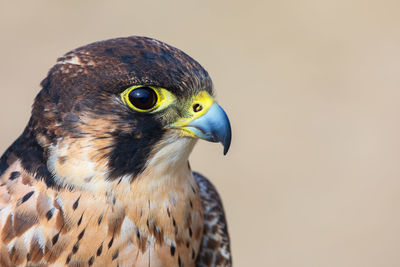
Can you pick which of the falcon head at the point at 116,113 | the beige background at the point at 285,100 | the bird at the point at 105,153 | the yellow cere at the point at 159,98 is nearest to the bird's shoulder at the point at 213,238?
the bird at the point at 105,153

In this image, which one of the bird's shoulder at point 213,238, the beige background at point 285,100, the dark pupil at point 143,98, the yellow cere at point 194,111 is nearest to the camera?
the dark pupil at point 143,98

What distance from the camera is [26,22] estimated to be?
36.4 feet

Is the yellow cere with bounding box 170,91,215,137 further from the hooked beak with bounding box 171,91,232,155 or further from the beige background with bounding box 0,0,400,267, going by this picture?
the beige background with bounding box 0,0,400,267

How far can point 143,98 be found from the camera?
294 cm

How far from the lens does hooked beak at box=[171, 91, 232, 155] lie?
302 cm

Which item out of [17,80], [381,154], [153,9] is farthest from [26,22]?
[381,154]

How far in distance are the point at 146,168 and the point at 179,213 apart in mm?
376

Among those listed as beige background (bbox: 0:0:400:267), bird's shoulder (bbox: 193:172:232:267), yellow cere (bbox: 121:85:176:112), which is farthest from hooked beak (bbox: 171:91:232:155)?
beige background (bbox: 0:0:400:267)

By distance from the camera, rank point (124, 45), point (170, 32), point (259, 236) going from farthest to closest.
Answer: point (170, 32) → point (259, 236) → point (124, 45)

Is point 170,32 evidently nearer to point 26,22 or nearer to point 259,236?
point 26,22

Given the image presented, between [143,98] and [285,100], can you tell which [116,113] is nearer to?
[143,98]

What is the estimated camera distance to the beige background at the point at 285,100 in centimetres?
873

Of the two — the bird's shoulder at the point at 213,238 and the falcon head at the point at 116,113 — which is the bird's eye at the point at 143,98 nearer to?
the falcon head at the point at 116,113

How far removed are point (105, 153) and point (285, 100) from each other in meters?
7.28
